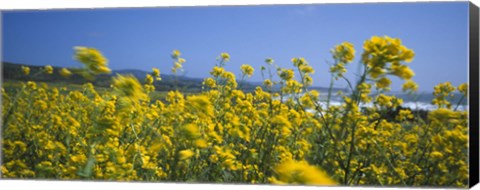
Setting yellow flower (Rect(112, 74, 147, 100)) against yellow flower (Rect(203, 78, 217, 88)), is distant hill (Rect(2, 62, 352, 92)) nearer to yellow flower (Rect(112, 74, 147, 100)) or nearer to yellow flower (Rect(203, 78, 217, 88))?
yellow flower (Rect(203, 78, 217, 88))

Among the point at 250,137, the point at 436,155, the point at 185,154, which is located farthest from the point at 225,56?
the point at 436,155

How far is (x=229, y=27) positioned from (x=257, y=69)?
21 centimetres

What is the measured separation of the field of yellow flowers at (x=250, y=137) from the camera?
110 inches

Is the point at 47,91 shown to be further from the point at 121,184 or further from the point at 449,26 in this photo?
the point at 449,26

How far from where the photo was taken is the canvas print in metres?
2.80

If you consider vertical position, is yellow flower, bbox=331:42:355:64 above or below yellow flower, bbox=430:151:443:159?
above

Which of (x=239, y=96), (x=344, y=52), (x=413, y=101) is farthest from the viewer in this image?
(x=239, y=96)

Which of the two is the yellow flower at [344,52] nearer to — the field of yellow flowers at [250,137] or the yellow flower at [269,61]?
the field of yellow flowers at [250,137]

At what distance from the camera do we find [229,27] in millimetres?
3139

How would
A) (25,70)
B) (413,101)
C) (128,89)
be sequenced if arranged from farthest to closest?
(25,70), (413,101), (128,89)

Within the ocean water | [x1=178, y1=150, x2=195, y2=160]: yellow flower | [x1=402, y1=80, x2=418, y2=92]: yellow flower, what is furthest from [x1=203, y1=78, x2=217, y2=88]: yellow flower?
[x1=402, y1=80, x2=418, y2=92]: yellow flower

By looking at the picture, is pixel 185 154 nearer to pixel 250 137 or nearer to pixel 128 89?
pixel 250 137

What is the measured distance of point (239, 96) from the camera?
126 inches

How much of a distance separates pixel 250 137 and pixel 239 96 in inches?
8.5
